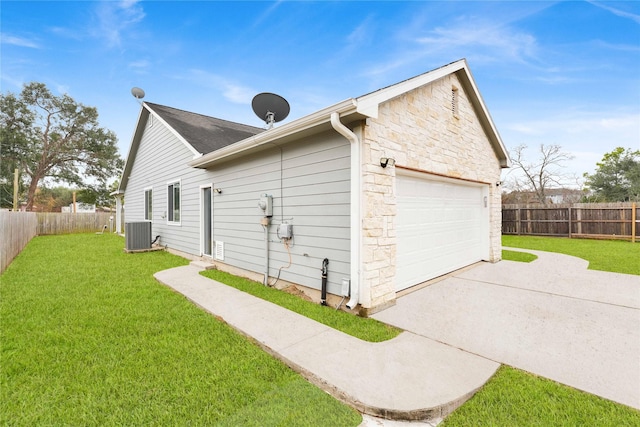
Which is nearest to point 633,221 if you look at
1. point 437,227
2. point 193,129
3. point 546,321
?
point 437,227

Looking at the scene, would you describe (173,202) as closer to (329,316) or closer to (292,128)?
(292,128)

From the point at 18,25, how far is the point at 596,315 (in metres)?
13.3

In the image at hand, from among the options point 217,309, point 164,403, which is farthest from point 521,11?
point 164,403

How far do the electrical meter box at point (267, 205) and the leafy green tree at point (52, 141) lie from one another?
73.0 feet

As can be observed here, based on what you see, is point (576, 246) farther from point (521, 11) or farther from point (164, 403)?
point (164, 403)

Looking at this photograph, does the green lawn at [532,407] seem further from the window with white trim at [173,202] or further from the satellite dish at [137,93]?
the satellite dish at [137,93]

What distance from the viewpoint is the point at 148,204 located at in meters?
11.0

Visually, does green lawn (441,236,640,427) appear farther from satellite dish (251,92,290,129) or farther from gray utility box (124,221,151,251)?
gray utility box (124,221,151,251)

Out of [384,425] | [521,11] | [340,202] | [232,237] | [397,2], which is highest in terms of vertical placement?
[397,2]

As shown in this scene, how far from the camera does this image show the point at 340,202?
402cm

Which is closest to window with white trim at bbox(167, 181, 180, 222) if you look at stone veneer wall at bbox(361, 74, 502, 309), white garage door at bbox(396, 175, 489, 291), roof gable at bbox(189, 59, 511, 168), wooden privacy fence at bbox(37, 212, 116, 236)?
roof gable at bbox(189, 59, 511, 168)

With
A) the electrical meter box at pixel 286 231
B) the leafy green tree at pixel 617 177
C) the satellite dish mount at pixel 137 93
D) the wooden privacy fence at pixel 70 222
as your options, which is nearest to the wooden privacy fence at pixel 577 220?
the leafy green tree at pixel 617 177

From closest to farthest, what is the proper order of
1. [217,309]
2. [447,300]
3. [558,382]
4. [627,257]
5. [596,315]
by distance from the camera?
[558,382], [596,315], [217,309], [447,300], [627,257]

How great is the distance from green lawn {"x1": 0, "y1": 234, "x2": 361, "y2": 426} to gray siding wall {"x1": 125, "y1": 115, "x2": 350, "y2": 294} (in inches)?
65.1
